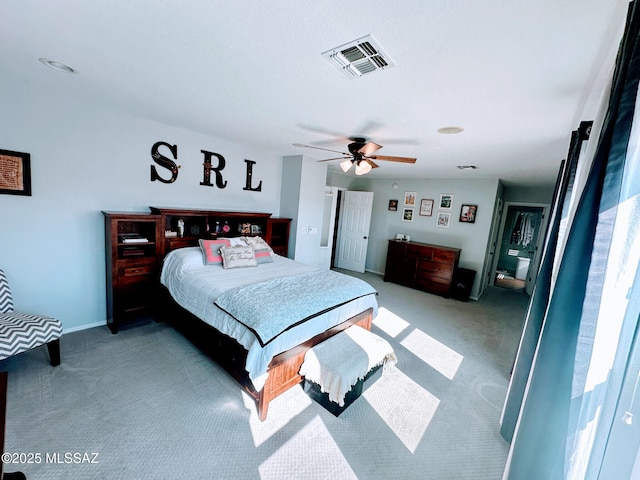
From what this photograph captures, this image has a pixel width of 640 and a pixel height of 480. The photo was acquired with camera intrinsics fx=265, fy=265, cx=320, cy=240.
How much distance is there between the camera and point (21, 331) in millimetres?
2084

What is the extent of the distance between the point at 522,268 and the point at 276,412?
7.35 meters

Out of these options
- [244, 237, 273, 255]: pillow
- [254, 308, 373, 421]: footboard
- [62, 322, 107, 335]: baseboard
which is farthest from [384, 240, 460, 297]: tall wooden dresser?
[62, 322, 107, 335]: baseboard

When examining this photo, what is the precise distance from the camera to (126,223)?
3125mm

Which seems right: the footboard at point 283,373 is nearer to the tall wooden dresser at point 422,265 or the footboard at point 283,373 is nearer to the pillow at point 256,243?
the pillow at point 256,243

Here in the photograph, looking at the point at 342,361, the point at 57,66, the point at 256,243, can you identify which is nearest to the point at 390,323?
the point at 342,361

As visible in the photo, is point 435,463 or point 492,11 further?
point 435,463

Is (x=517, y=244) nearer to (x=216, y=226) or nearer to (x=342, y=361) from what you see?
(x=342, y=361)

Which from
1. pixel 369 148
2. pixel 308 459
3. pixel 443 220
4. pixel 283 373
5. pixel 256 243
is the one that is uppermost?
pixel 369 148

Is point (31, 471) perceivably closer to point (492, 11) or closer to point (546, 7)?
point (492, 11)

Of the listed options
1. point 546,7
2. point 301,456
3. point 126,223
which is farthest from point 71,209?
point 546,7

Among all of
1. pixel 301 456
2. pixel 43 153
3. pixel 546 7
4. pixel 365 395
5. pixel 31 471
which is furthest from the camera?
pixel 43 153

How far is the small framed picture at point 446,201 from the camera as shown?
18.0ft

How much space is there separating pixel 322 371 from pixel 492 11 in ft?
7.58

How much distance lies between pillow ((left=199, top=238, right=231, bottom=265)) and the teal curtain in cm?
314
